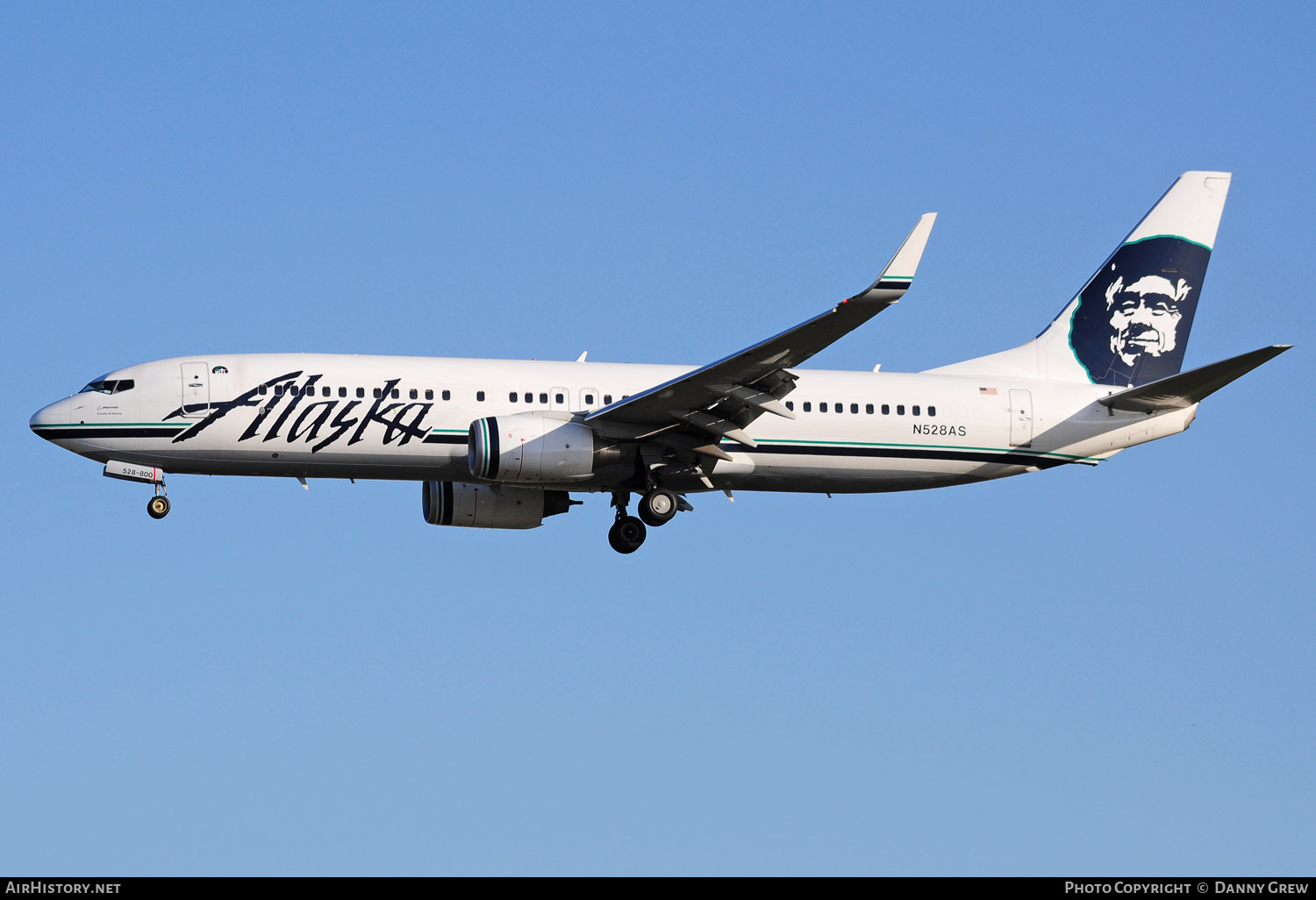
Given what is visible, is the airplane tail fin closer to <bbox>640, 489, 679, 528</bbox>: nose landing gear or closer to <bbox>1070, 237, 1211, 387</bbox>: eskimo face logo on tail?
<bbox>1070, 237, 1211, 387</bbox>: eskimo face logo on tail

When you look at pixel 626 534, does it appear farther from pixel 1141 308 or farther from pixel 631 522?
pixel 1141 308

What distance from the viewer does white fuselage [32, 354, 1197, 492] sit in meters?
37.7

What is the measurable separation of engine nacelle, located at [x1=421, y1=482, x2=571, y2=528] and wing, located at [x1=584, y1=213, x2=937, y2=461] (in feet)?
14.8

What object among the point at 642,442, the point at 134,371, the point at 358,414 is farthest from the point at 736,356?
the point at 134,371

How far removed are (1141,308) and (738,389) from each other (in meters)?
13.7

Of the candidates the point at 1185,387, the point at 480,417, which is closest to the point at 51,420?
the point at 480,417

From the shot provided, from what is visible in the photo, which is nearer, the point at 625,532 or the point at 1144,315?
the point at 625,532

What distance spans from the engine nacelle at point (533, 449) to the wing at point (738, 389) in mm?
569

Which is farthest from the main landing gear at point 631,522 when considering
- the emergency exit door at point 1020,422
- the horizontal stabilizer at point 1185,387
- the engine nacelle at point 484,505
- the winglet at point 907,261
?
the horizontal stabilizer at point 1185,387

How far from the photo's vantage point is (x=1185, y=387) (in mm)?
39812

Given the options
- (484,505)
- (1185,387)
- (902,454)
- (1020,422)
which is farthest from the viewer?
(484,505)

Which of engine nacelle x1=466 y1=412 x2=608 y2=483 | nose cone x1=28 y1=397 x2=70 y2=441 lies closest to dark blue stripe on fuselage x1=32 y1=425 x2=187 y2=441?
nose cone x1=28 y1=397 x2=70 y2=441

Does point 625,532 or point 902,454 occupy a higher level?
point 902,454

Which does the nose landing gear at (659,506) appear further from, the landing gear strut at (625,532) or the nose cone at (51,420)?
the nose cone at (51,420)
